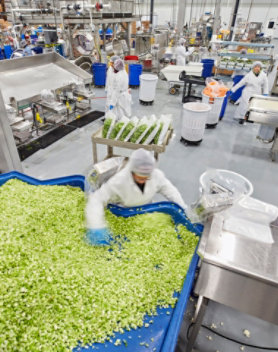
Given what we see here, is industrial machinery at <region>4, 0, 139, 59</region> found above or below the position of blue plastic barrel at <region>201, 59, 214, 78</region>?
above

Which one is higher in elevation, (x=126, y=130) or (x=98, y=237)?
(x=126, y=130)

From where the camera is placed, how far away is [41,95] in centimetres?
425

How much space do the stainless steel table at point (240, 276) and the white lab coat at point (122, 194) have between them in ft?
2.28

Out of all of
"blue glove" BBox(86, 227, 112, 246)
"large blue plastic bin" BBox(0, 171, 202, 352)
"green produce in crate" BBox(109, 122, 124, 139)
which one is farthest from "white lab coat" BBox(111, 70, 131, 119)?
"large blue plastic bin" BBox(0, 171, 202, 352)

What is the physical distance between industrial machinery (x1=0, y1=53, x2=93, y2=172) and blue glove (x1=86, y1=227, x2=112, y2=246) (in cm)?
261

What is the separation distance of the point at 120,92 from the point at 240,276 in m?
4.27

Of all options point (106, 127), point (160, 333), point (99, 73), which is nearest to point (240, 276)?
point (160, 333)

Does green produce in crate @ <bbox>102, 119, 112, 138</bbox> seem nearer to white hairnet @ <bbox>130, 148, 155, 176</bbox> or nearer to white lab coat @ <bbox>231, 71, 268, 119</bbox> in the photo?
white hairnet @ <bbox>130, 148, 155, 176</bbox>

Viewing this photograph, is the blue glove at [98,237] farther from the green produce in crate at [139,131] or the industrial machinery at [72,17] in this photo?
the industrial machinery at [72,17]

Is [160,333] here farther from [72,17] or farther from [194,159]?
[72,17]

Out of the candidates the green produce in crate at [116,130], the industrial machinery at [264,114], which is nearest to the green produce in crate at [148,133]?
the green produce in crate at [116,130]

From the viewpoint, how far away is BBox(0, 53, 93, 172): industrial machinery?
391cm

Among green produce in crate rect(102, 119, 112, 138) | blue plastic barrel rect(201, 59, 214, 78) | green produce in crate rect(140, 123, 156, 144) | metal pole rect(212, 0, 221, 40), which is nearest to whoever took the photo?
green produce in crate rect(140, 123, 156, 144)

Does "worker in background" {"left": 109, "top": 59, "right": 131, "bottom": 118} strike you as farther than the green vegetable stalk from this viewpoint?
Yes
